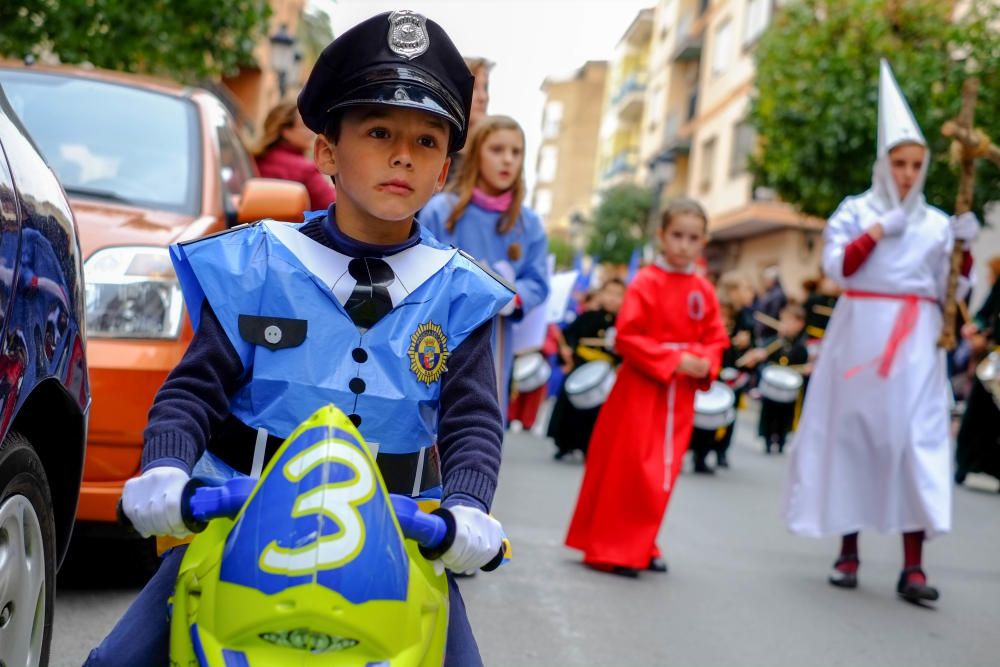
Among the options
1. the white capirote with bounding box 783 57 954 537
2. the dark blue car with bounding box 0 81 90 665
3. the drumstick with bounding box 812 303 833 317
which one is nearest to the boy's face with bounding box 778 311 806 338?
the drumstick with bounding box 812 303 833 317

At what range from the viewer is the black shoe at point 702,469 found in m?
12.1

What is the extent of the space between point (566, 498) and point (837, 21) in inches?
529

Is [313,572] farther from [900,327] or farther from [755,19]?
[755,19]

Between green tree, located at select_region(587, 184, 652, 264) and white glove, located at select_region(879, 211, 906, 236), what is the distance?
42.1 meters

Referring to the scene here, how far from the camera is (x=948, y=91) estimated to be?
19.0 metres

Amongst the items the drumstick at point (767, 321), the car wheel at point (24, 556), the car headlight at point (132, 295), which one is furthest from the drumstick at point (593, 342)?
the car wheel at point (24, 556)

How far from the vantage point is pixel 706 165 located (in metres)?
41.5

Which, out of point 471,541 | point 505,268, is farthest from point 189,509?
A: point 505,268

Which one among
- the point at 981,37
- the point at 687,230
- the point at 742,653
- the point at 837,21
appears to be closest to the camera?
the point at 742,653

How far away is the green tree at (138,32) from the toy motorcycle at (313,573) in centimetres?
1065

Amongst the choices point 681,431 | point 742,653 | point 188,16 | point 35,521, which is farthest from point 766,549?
point 188,16

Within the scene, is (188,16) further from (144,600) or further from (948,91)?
(144,600)

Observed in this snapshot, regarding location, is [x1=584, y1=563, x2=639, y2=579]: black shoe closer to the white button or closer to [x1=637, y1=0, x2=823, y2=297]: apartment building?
the white button

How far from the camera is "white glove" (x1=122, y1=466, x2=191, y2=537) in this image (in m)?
1.91
